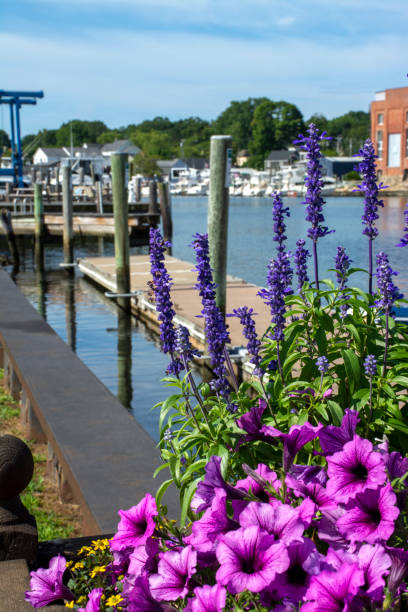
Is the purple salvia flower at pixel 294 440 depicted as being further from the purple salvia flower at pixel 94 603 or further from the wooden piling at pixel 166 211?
the wooden piling at pixel 166 211

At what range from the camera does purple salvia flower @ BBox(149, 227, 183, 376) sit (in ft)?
7.98

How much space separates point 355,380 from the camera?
237 centimetres

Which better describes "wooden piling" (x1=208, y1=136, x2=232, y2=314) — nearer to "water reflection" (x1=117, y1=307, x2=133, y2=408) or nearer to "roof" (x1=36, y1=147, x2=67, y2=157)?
"water reflection" (x1=117, y1=307, x2=133, y2=408)

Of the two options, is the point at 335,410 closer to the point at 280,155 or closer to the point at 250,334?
the point at 250,334

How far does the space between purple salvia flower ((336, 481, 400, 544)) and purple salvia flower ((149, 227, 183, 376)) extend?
3.26 ft

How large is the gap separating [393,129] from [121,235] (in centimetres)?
8977

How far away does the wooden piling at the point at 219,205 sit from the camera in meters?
9.79

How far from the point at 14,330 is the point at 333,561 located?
22.9 ft

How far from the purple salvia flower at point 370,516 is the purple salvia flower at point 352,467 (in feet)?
0.11

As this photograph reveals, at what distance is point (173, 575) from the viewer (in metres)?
1.65

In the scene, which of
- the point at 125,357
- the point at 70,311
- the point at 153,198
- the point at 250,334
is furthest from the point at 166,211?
the point at 250,334

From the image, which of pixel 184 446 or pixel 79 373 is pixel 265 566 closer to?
pixel 184 446

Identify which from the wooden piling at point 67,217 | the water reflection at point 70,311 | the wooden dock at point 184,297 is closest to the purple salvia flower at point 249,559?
the wooden dock at point 184,297

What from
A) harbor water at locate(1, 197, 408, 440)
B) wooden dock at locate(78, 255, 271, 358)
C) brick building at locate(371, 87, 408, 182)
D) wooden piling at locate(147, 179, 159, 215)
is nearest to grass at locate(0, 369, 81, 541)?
harbor water at locate(1, 197, 408, 440)
